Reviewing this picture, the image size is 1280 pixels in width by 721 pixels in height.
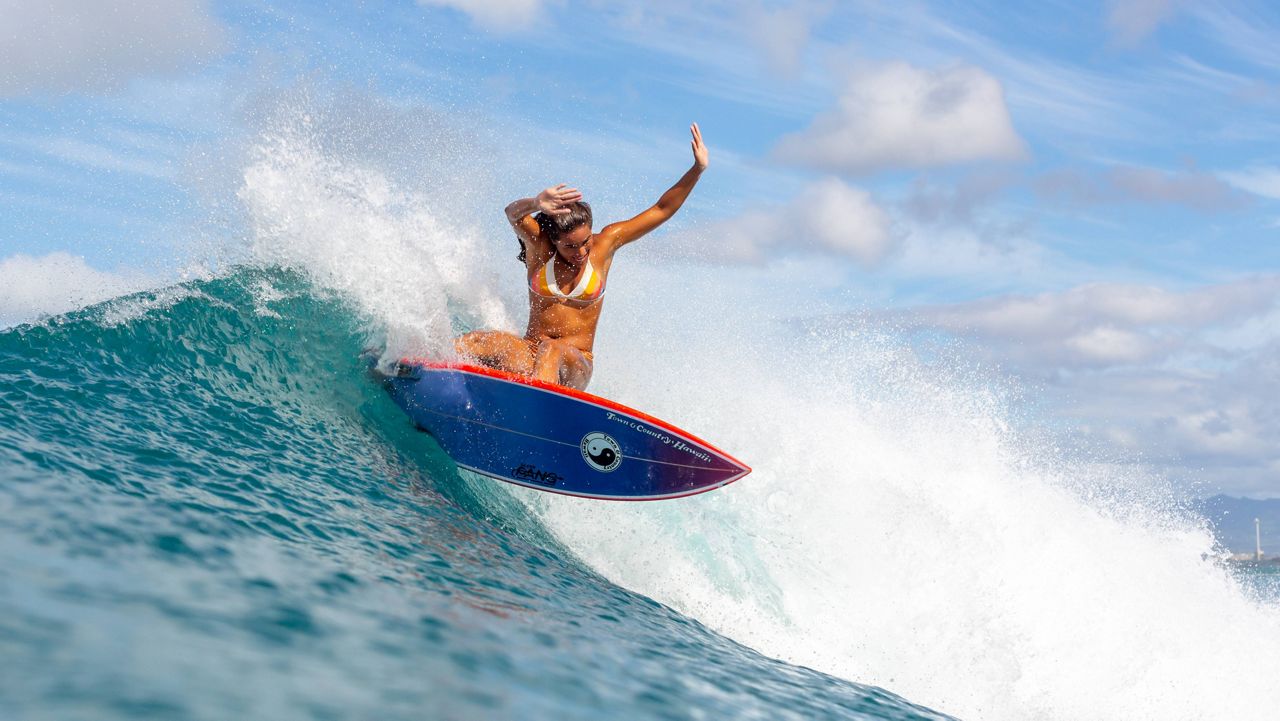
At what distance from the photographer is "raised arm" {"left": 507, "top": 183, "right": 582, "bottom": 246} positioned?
6.65m

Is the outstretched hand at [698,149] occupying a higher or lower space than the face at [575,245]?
higher

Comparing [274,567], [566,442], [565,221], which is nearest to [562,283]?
[565,221]

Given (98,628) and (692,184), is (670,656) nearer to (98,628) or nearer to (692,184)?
(98,628)

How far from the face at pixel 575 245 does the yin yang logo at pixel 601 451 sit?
4.72 ft

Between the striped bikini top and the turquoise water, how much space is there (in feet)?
5.33

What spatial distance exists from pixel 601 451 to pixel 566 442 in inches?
10.9

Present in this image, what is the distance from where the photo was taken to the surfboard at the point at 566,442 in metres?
6.72

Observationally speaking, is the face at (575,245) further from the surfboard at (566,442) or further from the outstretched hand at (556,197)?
the surfboard at (566,442)

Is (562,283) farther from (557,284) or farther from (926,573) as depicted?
(926,573)

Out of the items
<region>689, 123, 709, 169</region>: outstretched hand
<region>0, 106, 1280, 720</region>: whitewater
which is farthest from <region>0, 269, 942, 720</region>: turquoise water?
<region>689, 123, 709, 169</region>: outstretched hand

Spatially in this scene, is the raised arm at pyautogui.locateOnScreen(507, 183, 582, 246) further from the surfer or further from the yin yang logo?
the yin yang logo

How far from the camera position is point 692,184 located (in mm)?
7793

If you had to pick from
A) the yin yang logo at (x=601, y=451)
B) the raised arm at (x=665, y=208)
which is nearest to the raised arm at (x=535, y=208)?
the raised arm at (x=665, y=208)

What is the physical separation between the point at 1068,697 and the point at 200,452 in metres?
6.80
